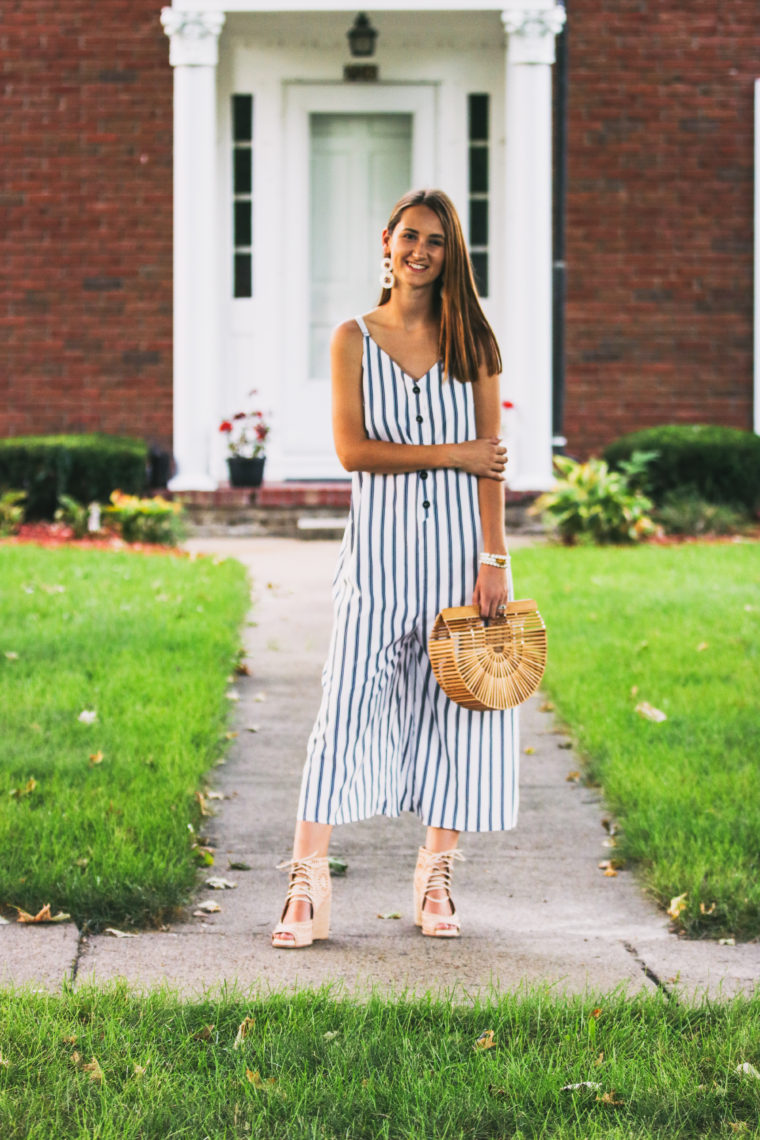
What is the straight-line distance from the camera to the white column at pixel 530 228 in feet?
36.9

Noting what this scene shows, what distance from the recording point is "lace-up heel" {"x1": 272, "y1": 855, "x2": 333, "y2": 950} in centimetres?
324

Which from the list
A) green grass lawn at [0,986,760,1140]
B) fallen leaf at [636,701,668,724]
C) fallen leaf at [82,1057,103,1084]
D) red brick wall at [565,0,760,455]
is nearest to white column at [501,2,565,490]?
red brick wall at [565,0,760,455]

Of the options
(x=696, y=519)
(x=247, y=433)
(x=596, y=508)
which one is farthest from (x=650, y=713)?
(x=247, y=433)

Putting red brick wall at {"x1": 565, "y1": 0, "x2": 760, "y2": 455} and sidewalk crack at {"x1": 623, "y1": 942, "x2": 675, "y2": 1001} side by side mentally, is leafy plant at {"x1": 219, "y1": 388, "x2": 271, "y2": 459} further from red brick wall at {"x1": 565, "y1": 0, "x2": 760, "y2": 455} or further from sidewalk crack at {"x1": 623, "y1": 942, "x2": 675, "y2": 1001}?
sidewalk crack at {"x1": 623, "y1": 942, "x2": 675, "y2": 1001}

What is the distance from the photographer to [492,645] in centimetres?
321

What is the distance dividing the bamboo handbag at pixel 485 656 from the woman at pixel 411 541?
56mm

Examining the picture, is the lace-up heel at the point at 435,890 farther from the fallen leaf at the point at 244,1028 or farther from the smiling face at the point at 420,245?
the smiling face at the point at 420,245

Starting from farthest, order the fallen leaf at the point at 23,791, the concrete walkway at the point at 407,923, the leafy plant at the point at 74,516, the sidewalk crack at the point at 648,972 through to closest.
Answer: the leafy plant at the point at 74,516 → the fallen leaf at the point at 23,791 → the concrete walkway at the point at 407,923 → the sidewalk crack at the point at 648,972

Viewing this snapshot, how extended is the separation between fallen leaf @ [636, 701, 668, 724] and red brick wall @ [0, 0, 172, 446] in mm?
7724

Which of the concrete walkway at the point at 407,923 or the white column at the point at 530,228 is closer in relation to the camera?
the concrete walkway at the point at 407,923

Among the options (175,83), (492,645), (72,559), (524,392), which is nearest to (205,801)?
(492,645)

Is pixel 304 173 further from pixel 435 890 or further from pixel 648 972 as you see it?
pixel 648 972

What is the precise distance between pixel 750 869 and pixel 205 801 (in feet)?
5.59

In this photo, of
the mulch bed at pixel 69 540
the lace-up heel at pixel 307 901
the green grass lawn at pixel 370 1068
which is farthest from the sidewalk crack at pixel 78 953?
the mulch bed at pixel 69 540
